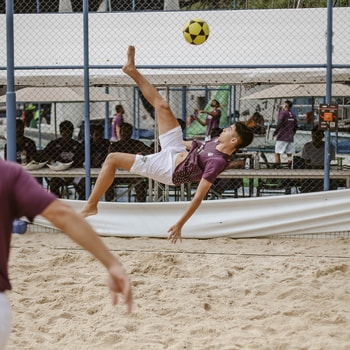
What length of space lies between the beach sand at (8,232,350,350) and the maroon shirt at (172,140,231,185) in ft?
3.00

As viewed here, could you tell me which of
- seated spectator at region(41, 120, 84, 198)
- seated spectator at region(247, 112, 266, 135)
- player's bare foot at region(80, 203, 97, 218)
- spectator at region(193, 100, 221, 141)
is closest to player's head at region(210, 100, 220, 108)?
spectator at region(193, 100, 221, 141)

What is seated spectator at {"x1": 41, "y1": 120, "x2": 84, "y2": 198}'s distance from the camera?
31.4 ft

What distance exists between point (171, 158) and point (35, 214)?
3.70m

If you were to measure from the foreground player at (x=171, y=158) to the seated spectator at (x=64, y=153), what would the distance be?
4.01m

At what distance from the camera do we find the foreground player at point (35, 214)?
1.91 m

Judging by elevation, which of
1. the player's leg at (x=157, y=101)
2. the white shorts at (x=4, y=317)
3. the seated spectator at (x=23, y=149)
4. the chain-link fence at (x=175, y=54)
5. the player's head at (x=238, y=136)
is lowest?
the white shorts at (x=4, y=317)

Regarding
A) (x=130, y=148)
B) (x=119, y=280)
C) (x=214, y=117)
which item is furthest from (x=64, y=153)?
(x=119, y=280)

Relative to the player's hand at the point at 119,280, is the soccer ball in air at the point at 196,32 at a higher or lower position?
higher

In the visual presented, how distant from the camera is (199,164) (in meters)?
5.63

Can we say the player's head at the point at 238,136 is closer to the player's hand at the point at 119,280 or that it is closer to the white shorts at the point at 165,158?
the white shorts at the point at 165,158

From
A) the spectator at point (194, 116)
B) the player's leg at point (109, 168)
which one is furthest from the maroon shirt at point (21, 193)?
the spectator at point (194, 116)

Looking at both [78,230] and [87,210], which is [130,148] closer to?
[87,210]

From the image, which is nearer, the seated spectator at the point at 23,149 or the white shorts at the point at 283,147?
the seated spectator at the point at 23,149

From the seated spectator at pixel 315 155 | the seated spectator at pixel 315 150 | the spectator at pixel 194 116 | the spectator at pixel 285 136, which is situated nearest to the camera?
the seated spectator at pixel 315 155
